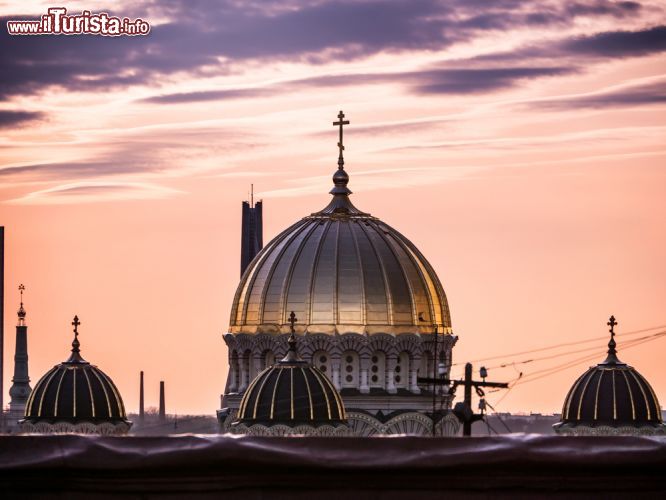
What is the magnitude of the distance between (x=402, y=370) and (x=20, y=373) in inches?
1235

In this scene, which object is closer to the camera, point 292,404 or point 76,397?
point 292,404

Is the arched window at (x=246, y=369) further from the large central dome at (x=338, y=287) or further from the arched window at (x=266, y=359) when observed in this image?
the large central dome at (x=338, y=287)

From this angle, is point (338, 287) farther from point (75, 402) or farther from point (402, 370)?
point (75, 402)

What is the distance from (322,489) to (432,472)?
0.42m

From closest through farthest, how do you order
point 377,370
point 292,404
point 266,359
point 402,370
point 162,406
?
point 292,404, point 377,370, point 402,370, point 266,359, point 162,406

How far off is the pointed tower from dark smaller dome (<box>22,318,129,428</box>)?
1261 inches

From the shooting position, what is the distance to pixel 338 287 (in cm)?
7025

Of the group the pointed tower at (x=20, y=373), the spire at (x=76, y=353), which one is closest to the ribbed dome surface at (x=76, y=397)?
the spire at (x=76, y=353)

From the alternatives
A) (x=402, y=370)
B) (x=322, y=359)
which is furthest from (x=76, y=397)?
(x=402, y=370)

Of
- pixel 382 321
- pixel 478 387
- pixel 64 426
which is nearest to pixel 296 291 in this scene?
pixel 382 321

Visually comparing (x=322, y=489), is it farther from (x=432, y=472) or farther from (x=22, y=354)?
(x=22, y=354)

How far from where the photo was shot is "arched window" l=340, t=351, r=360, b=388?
69.2 meters

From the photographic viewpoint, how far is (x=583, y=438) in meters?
9.09

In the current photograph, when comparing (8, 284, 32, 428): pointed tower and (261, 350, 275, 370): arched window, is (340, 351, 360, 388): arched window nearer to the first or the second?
(261, 350, 275, 370): arched window
